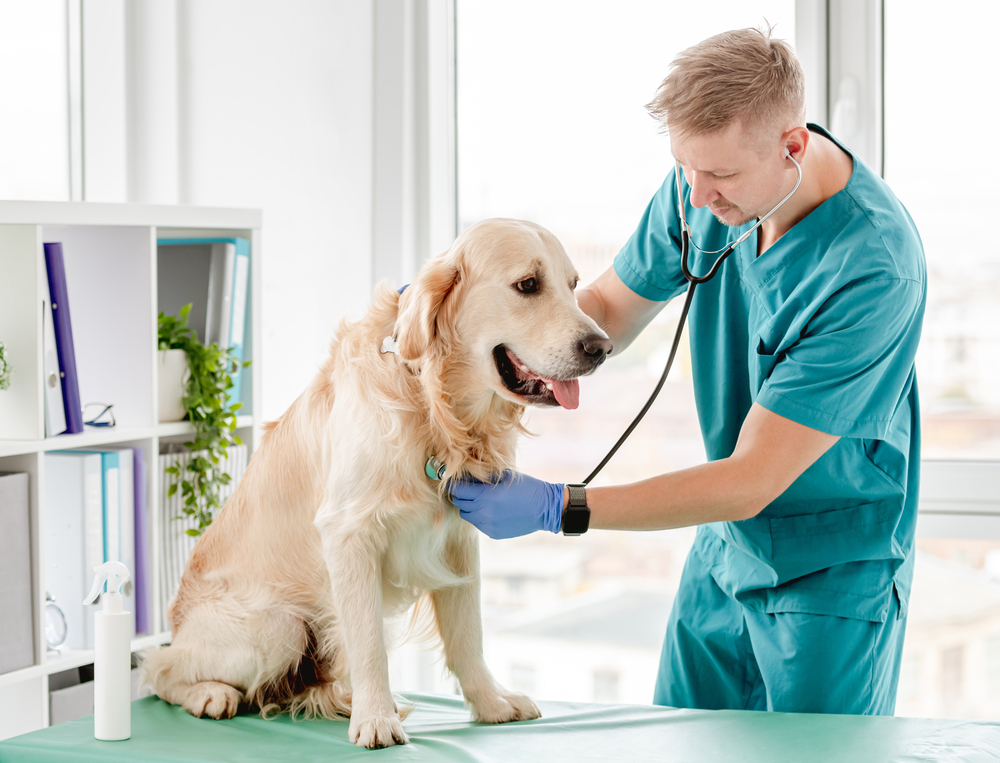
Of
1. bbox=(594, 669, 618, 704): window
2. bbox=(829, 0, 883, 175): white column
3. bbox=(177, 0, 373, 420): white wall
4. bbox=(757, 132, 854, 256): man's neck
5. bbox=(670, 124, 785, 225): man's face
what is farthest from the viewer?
bbox=(594, 669, 618, 704): window

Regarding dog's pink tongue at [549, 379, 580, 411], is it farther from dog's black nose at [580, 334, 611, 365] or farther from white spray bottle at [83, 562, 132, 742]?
white spray bottle at [83, 562, 132, 742]

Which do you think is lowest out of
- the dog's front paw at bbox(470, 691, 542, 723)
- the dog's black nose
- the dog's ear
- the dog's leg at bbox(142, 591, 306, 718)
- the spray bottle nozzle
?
the dog's front paw at bbox(470, 691, 542, 723)

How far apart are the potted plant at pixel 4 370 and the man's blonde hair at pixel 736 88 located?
4.19 ft

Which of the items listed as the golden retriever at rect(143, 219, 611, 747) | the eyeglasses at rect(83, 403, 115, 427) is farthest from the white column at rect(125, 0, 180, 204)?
the golden retriever at rect(143, 219, 611, 747)

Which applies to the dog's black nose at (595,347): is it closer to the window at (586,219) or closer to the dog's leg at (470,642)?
the dog's leg at (470,642)

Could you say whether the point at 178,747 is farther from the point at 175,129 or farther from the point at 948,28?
the point at 948,28

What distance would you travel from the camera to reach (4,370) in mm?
1617

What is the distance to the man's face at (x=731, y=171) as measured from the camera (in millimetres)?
1271

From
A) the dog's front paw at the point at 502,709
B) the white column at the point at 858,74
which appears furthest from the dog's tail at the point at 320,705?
the white column at the point at 858,74

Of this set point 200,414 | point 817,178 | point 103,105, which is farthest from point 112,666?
point 103,105

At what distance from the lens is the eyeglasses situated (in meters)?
1.82

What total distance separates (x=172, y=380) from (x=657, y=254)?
3.64ft

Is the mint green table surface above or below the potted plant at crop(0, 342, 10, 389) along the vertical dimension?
below

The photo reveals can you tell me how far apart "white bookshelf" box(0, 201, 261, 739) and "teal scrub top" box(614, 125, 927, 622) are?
3.39 feet
